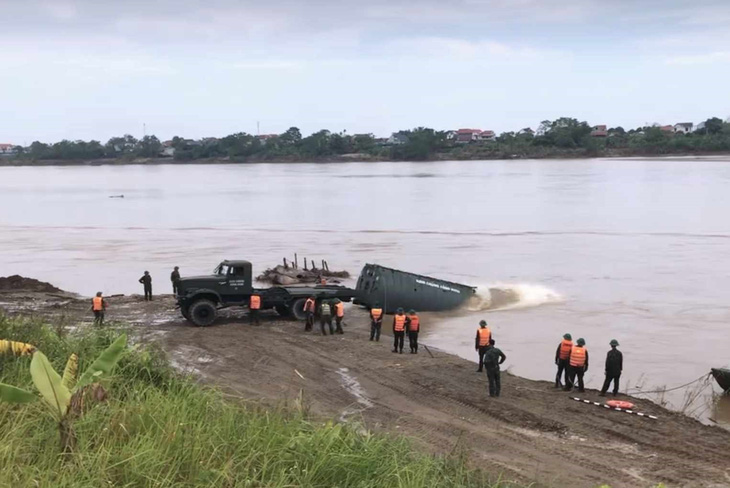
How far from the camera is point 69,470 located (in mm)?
5434

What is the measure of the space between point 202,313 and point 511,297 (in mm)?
12737

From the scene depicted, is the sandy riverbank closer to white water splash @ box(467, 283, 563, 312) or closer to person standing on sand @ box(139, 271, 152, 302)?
person standing on sand @ box(139, 271, 152, 302)

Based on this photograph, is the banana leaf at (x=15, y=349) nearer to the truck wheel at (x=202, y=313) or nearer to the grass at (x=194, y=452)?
the grass at (x=194, y=452)

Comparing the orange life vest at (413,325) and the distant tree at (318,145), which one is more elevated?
the distant tree at (318,145)

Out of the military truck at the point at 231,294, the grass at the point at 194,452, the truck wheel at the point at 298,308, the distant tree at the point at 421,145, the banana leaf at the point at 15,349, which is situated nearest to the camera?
the grass at the point at 194,452

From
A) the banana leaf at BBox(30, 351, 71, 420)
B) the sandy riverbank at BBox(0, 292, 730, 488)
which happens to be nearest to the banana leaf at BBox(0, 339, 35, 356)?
the banana leaf at BBox(30, 351, 71, 420)

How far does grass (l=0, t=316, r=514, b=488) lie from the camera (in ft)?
17.8

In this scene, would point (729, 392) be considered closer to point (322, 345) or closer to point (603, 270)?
point (322, 345)

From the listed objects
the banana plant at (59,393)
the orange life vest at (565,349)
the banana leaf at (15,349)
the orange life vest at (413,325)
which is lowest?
the orange life vest at (413,325)

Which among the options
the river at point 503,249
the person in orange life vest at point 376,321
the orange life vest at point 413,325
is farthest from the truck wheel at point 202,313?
the river at point 503,249

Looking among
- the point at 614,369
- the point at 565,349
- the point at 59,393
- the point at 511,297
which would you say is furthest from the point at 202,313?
the point at 59,393

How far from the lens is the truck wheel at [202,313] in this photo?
64.1 feet

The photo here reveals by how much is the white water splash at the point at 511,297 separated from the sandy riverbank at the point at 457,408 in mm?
7408

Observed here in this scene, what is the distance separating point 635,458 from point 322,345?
8.65 m
